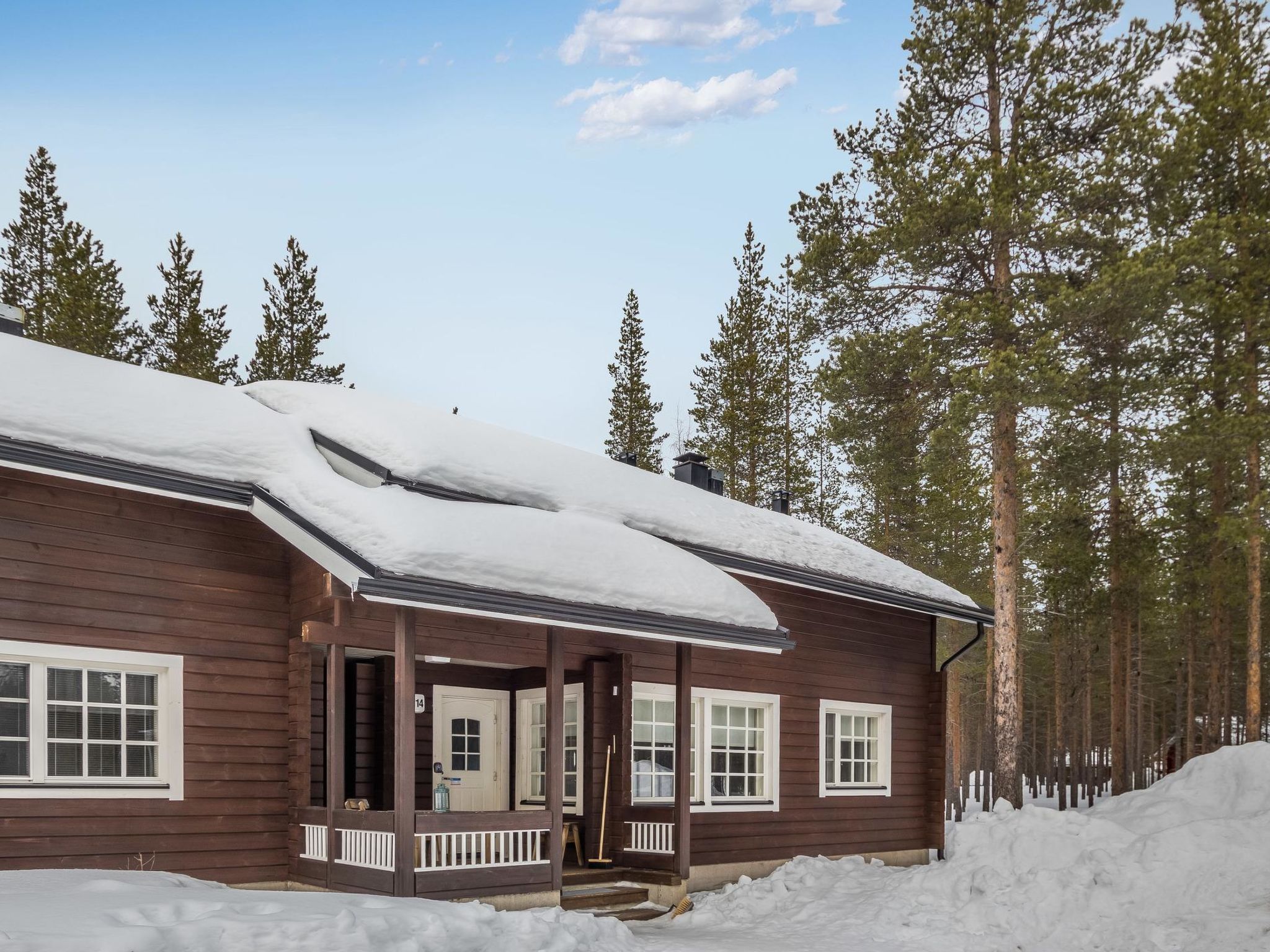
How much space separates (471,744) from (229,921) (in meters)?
5.44

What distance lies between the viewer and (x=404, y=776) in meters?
7.94

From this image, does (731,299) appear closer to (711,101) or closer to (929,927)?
(711,101)

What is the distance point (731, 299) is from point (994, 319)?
477 inches

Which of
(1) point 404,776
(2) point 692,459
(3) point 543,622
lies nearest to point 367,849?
(1) point 404,776

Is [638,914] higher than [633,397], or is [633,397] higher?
[633,397]

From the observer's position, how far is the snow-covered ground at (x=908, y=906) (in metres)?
5.50

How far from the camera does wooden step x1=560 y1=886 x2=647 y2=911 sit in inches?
371

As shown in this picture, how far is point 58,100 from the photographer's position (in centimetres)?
1941

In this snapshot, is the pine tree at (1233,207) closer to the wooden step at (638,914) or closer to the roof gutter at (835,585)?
the roof gutter at (835,585)

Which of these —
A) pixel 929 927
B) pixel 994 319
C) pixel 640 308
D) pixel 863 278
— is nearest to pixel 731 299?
pixel 640 308

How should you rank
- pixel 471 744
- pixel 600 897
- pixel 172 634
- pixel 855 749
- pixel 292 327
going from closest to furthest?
pixel 172 634
pixel 600 897
pixel 471 744
pixel 855 749
pixel 292 327

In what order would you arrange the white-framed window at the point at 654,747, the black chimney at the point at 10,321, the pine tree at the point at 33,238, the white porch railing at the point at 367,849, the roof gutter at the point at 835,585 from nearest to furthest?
1. the white porch railing at the point at 367,849
2. the black chimney at the point at 10,321
3. the white-framed window at the point at 654,747
4. the roof gutter at the point at 835,585
5. the pine tree at the point at 33,238

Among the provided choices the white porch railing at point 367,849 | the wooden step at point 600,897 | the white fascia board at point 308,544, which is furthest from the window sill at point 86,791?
the wooden step at point 600,897

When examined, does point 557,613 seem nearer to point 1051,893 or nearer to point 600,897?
point 600,897
